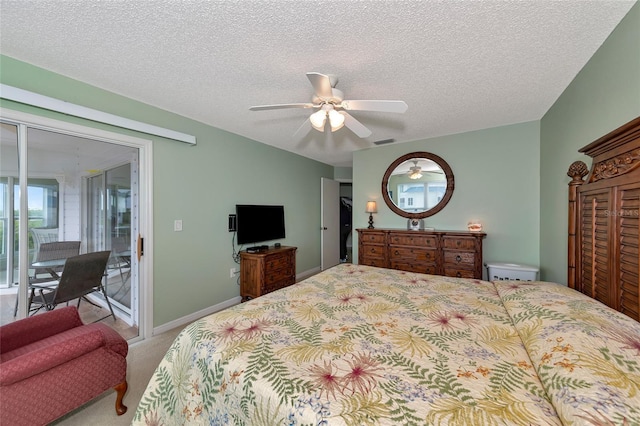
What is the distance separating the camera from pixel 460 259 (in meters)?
3.17

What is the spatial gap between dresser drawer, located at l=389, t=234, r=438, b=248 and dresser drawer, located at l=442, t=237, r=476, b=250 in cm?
12

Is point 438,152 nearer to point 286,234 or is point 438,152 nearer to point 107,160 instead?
point 286,234

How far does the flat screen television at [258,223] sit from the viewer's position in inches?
137

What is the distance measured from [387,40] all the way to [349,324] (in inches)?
69.9

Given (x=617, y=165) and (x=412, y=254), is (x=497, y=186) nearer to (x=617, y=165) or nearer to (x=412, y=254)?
(x=412, y=254)

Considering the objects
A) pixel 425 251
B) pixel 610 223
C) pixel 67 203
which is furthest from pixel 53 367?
pixel 425 251

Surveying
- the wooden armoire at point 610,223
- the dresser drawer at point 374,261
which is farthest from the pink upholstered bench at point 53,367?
the dresser drawer at point 374,261

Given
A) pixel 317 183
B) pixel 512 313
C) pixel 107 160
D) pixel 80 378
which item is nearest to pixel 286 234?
pixel 317 183

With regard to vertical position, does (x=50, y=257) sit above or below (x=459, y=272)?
above

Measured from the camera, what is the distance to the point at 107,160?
2441 millimetres

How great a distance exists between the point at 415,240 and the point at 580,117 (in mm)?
2040

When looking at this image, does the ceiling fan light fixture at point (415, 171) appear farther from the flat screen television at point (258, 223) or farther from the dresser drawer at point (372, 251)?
the flat screen television at point (258, 223)

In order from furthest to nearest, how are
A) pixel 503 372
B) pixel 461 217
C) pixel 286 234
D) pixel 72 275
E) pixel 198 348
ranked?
pixel 286 234
pixel 461 217
pixel 72 275
pixel 198 348
pixel 503 372

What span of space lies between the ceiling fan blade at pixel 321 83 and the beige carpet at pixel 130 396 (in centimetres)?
250
